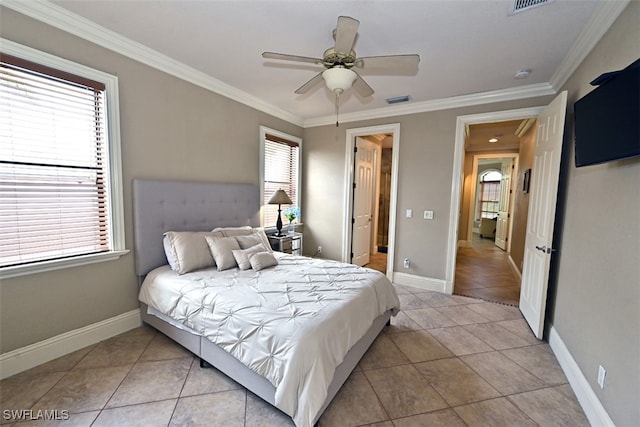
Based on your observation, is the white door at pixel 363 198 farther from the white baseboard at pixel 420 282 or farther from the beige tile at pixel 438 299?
the beige tile at pixel 438 299

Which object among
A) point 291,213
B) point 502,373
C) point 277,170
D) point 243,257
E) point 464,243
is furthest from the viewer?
point 464,243

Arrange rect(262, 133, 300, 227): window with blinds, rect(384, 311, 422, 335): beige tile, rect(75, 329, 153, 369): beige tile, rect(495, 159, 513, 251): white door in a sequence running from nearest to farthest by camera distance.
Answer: rect(75, 329, 153, 369): beige tile, rect(384, 311, 422, 335): beige tile, rect(262, 133, 300, 227): window with blinds, rect(495, 159, 513, 251): white door

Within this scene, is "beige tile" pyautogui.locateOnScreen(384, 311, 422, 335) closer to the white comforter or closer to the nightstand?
the white comforter

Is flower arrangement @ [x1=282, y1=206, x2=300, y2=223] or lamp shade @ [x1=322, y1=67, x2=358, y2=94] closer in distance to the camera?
lamp shade @ [x1=322, y1=67, x2=358, y2=94]

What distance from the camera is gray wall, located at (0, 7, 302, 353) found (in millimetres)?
1943

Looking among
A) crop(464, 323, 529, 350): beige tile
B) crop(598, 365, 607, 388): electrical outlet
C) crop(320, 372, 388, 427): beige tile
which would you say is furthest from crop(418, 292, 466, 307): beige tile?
crop(320, 372, 388, 427): beige tile

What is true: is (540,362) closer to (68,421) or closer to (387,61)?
(387,61)

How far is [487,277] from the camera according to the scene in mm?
4590

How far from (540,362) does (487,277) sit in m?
2.55

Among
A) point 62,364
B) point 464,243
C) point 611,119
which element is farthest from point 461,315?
point 464,243

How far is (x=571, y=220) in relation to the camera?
234 centimetres

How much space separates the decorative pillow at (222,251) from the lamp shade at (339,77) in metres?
1.79

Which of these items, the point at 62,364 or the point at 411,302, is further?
the point at 411,302

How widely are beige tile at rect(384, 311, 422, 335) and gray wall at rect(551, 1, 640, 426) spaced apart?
4.08 ft
